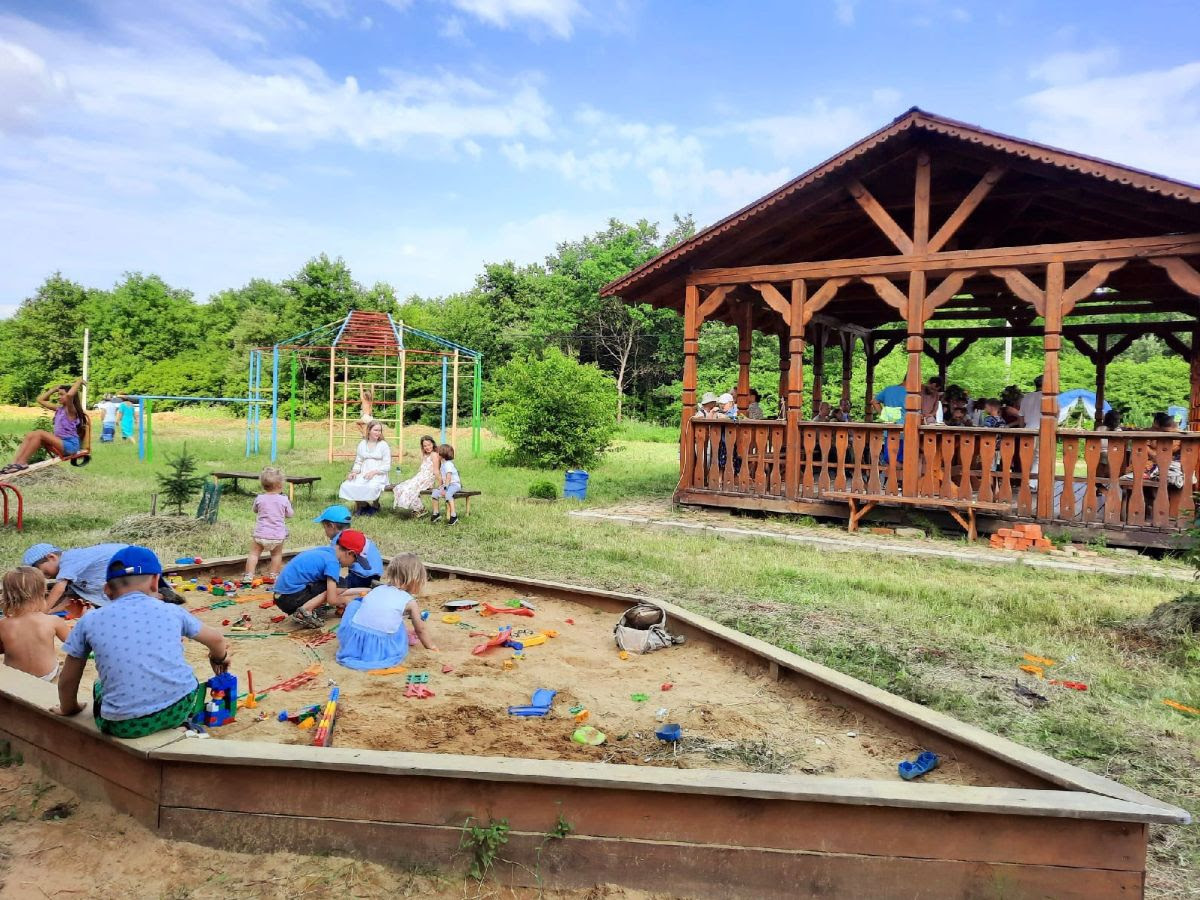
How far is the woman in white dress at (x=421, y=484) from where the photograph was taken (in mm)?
11938

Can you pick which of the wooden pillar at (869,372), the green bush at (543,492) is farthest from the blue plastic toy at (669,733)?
the wooden pillar at (869,372)

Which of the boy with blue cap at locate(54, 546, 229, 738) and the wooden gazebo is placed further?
the wooden gazebo

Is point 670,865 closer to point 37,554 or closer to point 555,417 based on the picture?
point 37,554

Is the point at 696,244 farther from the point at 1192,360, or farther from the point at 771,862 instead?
the point at 771,862

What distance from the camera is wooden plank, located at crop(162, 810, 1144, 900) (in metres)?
2.81

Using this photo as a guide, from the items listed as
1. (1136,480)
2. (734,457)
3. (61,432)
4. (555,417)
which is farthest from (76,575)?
(555,417)

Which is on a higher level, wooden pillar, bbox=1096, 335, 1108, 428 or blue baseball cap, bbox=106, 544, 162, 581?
wooden pillar, bbox=1096, 335, 1108, 428

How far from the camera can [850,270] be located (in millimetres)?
11477

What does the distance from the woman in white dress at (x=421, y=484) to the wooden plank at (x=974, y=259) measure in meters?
4.74

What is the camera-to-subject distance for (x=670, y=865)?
9.68 ft

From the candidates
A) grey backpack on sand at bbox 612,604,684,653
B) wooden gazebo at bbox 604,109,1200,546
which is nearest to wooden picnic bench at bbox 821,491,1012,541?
wooden gazebo at bbox 604,109,1200,546

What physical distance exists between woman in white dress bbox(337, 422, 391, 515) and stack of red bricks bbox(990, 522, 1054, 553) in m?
8.27

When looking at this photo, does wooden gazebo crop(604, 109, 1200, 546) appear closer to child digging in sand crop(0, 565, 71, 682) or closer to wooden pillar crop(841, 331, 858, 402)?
wooden pillar crop(841, 331, 858, 402)

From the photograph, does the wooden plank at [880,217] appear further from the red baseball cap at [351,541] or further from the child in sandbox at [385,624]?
the child in sandbox at [385,624]
